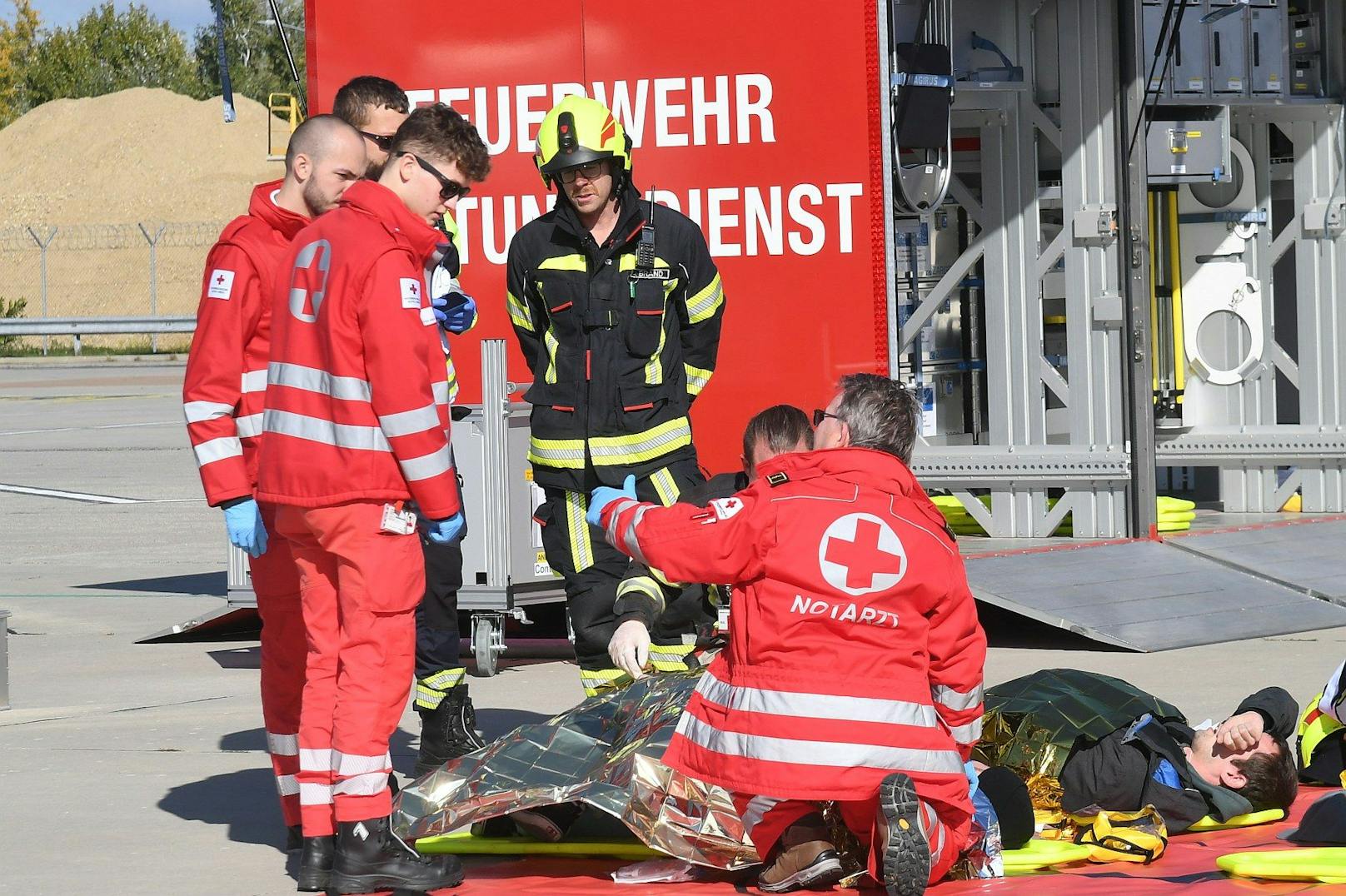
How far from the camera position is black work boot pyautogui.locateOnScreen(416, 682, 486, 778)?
565cm

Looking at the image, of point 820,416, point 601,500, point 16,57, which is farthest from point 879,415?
point 16,57

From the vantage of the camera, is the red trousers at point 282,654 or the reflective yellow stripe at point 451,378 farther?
the reflective yellow stripe at point 451,378

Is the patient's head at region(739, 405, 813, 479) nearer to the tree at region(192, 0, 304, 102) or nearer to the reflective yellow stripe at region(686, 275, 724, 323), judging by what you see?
the reflective yellow stripe at region(686, 275, 724, 323)

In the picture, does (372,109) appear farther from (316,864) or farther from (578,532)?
(316,864)

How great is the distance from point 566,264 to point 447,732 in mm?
1490

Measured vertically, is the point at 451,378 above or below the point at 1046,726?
above

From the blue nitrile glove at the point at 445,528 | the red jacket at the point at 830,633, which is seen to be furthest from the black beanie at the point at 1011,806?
the blue nitrile glove at the point at 445,528

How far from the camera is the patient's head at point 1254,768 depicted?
4.84m

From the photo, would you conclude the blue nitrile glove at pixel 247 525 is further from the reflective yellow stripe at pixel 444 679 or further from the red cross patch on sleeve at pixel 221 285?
the reflective yellow stripe at pixel 444 679

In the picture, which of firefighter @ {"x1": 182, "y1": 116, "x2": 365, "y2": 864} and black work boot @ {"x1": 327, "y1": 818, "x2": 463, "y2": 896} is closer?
black work boot @ {"x1": 327, "y1": 818, "x2": 463, "y2": 896}

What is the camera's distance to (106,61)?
223 feet

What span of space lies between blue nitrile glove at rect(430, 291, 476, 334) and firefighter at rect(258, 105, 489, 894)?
3.06 feet

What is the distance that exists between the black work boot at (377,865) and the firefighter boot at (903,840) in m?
1.11

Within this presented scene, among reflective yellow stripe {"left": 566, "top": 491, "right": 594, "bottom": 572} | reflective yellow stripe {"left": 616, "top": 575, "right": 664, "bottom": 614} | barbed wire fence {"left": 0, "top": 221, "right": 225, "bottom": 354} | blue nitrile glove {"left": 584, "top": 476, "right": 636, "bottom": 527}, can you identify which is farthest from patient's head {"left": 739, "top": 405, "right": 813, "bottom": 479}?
barbed wire fence {"left": 0, "top": 221, "right": 225, "bottom": 354}
